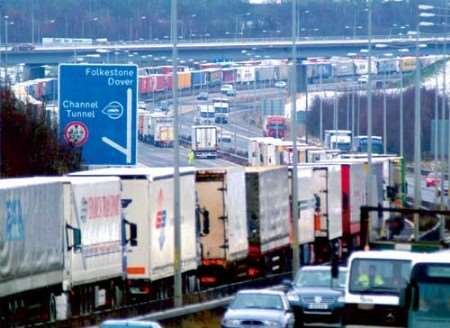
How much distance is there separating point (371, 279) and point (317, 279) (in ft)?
23.3

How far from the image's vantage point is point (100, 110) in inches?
1518

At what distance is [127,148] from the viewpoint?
38.1m

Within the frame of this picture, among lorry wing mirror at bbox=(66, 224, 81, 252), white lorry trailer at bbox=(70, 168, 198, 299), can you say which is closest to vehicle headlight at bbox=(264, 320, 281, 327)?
lorry wing mirror at bbox=(66, 224, 81, 252)

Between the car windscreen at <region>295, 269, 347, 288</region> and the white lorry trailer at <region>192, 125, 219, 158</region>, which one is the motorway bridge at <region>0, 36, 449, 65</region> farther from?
the car windscreen at <region>295, 269, 347, 288</region>

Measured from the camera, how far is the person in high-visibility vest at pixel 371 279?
28047mm

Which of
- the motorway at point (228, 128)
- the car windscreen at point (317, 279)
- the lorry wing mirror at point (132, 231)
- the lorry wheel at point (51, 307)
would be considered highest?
the lorry wing mirror at point (132, 231)

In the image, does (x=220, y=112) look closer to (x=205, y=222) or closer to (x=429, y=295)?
(x=205, y=222)

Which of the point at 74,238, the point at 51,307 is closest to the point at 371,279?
the point at 51,307

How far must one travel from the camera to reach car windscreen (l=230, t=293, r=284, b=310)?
32156 mm

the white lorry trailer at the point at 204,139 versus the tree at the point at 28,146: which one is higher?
the tree at the point at 28,146

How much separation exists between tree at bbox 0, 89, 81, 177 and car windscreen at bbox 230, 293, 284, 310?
16.6m

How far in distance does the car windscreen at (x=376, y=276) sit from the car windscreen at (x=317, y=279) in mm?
6339

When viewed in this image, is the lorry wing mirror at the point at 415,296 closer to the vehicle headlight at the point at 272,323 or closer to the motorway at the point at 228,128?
the vehicle headlight at the point at 272,323

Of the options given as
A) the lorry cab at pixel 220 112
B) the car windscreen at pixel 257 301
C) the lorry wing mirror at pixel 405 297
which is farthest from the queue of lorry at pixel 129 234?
the lorry cab at pixel 220 112
